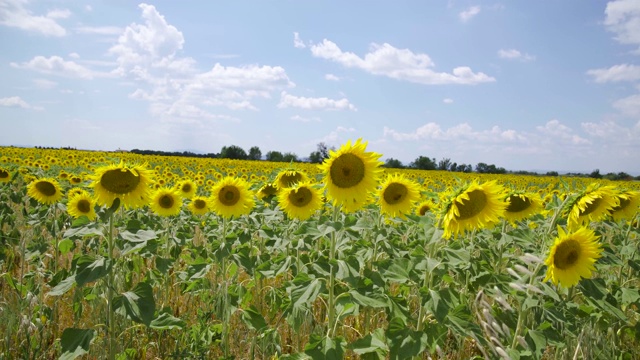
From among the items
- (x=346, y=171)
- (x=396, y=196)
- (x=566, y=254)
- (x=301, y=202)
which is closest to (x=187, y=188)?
(x=301, y=202)

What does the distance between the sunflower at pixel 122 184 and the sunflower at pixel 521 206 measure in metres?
3.54

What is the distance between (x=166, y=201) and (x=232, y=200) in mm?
1397

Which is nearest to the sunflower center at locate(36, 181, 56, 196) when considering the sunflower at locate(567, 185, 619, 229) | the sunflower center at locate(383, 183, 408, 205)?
the sunflower center at locate(383, 183, 408, 205)

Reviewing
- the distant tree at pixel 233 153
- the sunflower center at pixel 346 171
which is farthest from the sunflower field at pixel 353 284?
the distant tree at pixel 233 153

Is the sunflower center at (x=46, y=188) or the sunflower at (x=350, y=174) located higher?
the sunflower at (x=350, y=174)

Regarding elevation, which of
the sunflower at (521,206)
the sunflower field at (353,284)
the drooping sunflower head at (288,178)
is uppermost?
the drooping sunflower head at (288,178)

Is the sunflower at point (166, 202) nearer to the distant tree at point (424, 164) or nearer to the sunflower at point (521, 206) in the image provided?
the sunflower at point (521, 206)

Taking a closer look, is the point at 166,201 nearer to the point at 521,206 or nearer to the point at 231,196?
the point at 231,196

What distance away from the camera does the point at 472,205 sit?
3285mm

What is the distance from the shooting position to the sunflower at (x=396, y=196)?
450 centimetres

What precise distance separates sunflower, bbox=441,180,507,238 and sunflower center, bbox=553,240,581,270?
494mm

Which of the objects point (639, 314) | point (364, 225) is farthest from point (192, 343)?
point (639, 314)

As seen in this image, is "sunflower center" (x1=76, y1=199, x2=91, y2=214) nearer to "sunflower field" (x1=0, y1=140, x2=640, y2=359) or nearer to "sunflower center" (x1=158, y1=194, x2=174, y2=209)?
"sunflower field" (x1=0, y1=140, x2=640, y2=359)

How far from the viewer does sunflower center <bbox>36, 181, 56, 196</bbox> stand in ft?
20.5
